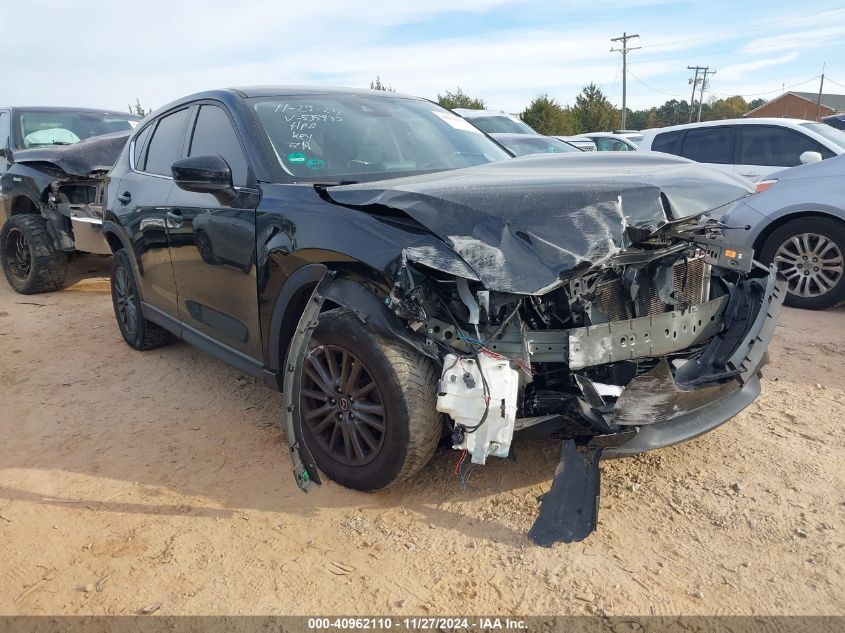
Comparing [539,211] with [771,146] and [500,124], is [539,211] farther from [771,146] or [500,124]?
[500,124]

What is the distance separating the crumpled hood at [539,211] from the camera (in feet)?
7.91

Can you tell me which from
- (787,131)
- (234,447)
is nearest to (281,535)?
(234,447)

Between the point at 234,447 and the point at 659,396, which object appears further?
the point at 234,447

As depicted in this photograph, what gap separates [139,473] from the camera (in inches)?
129

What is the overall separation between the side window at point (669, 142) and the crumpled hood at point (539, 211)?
18.9ft

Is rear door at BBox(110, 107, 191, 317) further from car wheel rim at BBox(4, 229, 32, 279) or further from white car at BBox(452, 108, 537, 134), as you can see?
white car at BBox(452, 108, 537, 134)

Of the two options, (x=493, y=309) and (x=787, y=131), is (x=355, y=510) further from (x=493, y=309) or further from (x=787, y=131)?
(x=787, y=131)

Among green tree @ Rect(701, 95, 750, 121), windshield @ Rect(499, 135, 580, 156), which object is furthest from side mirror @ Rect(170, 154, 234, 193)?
green tree @ Rect(701, 95, 750, 121)

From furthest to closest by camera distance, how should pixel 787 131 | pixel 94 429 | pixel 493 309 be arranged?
pixel 787 131
pixel 94 429
pixel 493 309

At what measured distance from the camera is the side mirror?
3.18 m

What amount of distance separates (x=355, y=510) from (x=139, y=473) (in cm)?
124

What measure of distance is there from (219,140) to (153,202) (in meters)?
0.87

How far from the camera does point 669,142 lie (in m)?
8.28

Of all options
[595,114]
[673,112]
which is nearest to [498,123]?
[595,114]
